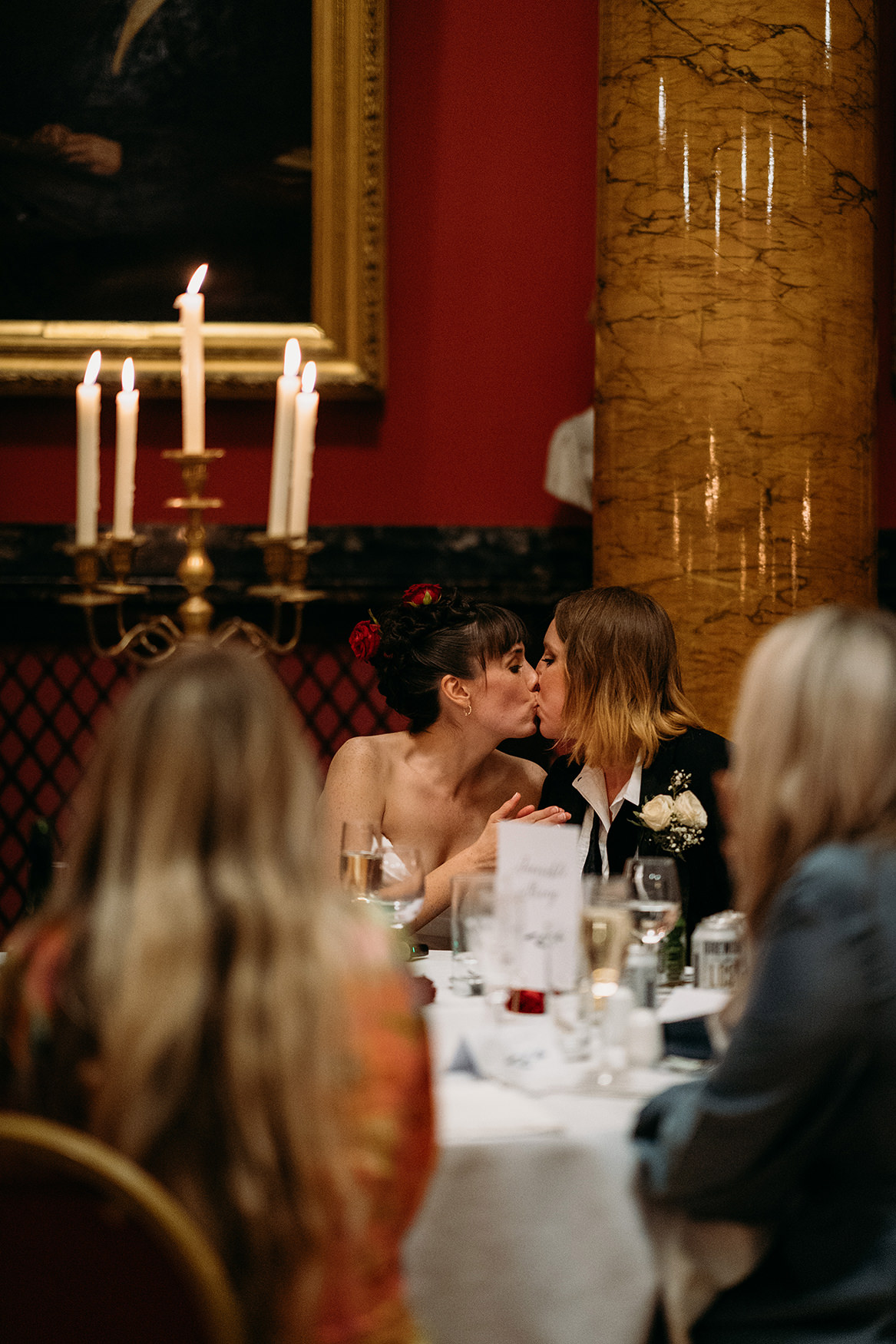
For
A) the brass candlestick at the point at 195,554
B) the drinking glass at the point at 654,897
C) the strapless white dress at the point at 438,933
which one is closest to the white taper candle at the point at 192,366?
the brass candlestick at the point at 195,554

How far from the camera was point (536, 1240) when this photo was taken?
1.42 metres

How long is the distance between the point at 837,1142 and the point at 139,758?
2.40ft

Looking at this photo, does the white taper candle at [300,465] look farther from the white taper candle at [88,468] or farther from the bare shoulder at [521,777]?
the bare shoulder at [521,777]

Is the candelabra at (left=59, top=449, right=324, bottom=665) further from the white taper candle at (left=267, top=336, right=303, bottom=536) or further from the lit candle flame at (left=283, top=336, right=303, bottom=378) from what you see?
the lit candle flame at (left=283, top=336, right=303, bottom=378)

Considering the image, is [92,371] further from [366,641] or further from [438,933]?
[438,933]

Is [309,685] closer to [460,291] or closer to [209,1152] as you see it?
[460,291]

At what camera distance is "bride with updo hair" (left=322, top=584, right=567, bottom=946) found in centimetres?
304

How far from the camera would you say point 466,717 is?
10.1ft

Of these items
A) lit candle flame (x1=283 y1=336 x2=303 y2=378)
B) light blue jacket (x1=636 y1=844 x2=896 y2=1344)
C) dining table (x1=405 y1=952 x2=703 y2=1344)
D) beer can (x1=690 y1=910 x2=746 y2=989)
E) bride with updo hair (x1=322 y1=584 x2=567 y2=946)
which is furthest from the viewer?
bride with updo hair (x1=322 y1=584 x2=567 y2=946)

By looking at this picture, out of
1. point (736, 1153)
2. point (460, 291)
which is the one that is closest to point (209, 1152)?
point (736, 1153)

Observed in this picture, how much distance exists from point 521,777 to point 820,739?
79.1 inches

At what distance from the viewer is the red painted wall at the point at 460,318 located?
4.24 m

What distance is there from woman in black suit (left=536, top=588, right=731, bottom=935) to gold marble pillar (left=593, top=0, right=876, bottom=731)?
559 millimetres

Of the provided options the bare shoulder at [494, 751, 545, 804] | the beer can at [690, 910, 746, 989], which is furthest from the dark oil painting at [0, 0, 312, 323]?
the beer can at [690, 910, 746, 989]
